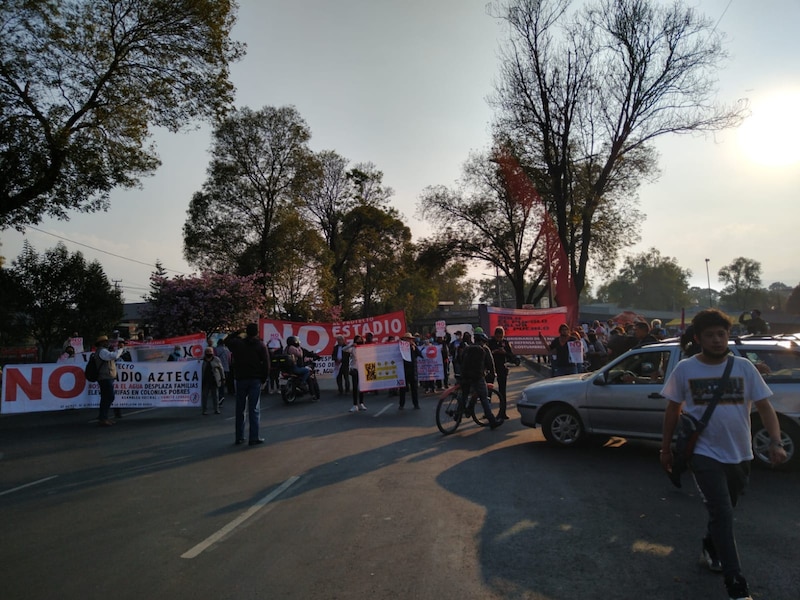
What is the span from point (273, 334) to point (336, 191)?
2686 cm

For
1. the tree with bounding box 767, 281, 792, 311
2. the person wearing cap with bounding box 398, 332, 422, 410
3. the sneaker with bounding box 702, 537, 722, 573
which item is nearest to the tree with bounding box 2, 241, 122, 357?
the person wearing cap with bounding box 398, 332, 422, 410

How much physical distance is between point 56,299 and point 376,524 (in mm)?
45918

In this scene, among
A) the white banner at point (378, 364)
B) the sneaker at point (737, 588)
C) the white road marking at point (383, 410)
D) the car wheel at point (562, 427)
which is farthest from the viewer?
the white banner at point (378, 364)

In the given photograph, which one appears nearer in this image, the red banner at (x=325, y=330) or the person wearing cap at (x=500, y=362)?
the person wearing cap at (x=500, y=362)

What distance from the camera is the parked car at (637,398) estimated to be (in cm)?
663

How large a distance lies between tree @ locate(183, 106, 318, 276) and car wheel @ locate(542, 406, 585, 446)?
30180 millimetres

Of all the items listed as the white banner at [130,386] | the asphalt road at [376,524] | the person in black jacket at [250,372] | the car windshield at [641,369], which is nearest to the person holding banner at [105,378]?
the white banner at [130,386]

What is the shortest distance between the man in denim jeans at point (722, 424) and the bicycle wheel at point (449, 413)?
20.5 feet

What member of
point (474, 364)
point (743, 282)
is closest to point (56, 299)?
point (474, 364)

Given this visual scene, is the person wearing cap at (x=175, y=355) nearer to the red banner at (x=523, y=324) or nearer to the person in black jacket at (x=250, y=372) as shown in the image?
Result: the person in black jacket at (x=250, y=372)

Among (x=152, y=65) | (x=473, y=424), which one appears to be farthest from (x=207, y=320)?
(x=473, y=424)

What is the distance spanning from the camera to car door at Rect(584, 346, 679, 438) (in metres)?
7.49

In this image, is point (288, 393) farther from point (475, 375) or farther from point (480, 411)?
point (475, 375)

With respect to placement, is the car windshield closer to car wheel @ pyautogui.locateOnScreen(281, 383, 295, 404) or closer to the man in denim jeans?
the man in denim jeans
